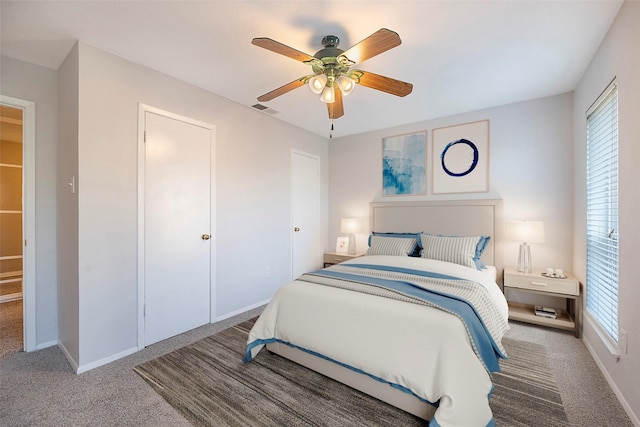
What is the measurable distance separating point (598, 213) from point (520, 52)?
1523 millimetres

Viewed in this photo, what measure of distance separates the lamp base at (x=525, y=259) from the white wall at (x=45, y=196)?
4.85 metres

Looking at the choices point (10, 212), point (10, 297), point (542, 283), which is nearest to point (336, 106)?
point (542, 283)

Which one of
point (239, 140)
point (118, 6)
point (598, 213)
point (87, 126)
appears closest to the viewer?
point (118, 6)

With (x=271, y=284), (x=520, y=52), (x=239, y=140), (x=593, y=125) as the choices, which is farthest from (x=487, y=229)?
(x=239, y=140)

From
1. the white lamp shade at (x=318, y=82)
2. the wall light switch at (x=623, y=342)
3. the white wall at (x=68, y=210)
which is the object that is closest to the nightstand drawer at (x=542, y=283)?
the wall light switch at (x=623, y=342)

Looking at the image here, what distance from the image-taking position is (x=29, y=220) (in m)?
2.48

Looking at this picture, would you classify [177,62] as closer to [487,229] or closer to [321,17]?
[321,17]

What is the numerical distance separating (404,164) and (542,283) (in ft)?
7.23

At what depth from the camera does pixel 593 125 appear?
8.25ft

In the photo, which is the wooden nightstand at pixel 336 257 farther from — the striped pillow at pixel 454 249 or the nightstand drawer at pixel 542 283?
the nightstand drawer at pixel 542 283

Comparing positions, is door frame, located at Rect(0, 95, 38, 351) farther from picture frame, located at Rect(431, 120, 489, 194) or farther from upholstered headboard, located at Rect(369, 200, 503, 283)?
picture frame, located at Rect(431, 120, 489, 194)

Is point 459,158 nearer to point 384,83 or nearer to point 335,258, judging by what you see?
point 384,83

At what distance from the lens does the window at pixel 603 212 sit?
2029mm

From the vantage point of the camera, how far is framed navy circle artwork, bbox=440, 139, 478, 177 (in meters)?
3.61
